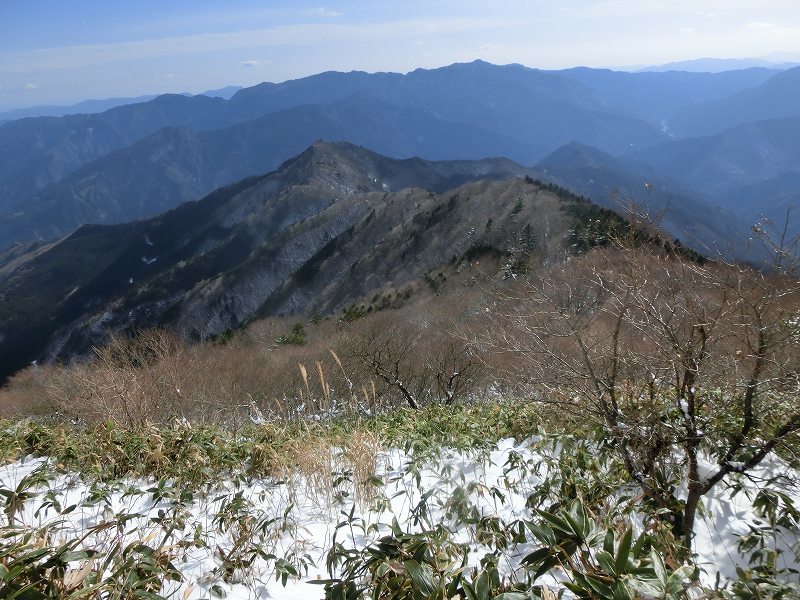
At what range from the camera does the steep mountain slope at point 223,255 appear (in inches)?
2985

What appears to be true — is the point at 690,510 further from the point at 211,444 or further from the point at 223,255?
the point at 223,255

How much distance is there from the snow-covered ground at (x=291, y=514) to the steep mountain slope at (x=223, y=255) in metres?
49.7

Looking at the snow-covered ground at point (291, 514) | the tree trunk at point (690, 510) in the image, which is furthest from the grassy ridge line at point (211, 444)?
the tree trunk at point (690, 510)

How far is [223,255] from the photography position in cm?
11081

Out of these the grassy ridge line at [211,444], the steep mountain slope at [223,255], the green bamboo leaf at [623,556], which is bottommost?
the steep mountain slope at [223,255]

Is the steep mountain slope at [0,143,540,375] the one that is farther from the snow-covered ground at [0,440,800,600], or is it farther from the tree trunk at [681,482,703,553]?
the tree trunk at [681,482,703,553]

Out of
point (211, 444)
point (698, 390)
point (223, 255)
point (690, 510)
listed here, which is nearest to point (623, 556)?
point (690, 510)

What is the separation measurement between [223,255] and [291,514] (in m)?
115

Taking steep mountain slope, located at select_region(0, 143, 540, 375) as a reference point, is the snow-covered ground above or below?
above

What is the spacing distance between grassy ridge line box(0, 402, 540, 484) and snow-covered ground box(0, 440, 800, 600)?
0.15 metres

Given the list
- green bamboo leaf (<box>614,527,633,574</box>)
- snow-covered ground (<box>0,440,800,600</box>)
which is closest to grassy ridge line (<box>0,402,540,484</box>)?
snow-covered ground (<box>0,440,800,600</box>)

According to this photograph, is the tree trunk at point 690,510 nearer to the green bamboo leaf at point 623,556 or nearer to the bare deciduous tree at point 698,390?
the bare deciduous tree at point 698,390

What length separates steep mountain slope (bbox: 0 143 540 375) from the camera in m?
75.8

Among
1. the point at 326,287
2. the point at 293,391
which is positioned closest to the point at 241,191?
the point at 326,287
